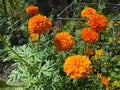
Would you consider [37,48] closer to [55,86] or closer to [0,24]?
[55,86]

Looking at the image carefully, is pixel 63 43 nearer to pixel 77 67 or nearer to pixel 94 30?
pixel 77 67

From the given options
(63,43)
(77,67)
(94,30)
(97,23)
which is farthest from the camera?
(94,30)

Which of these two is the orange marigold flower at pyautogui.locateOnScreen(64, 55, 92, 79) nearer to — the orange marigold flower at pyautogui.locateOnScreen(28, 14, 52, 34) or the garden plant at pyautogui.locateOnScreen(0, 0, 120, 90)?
the garden plant at pyautogui.locateOnScreen(0, 0, 120, 90)

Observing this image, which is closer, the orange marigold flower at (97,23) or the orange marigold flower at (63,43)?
the orange marigold flower at (63,43)

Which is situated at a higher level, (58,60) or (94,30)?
(94,30)

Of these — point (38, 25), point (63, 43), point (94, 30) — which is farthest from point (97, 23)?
point (38, 25)

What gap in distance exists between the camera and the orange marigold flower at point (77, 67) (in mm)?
1970

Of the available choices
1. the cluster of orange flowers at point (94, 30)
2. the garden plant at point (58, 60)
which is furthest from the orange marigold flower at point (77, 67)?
the cluster of orange flowers at point (94, 30)

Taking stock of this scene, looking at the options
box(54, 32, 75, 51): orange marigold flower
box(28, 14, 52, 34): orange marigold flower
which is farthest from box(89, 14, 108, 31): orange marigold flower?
box(28, 14, 52, 34): orange marigold flower

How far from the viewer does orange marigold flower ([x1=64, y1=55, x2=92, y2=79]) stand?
6.46 ft

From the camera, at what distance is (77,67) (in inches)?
79.2

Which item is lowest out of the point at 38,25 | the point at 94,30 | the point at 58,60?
the point at 58,60

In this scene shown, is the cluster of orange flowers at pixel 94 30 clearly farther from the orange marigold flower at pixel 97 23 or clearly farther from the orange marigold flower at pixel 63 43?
the orange marigold flower at pixel 63 43

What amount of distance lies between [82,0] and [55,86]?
8.80 ft
